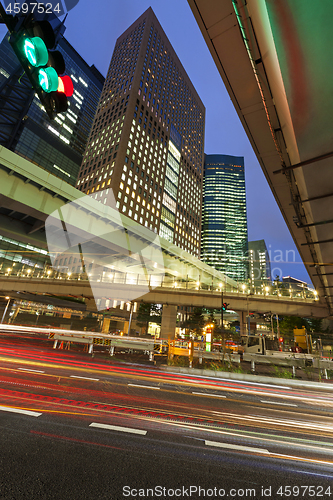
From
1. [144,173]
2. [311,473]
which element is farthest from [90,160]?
[311,473]

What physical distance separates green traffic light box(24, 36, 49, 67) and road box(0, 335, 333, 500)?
5886mm

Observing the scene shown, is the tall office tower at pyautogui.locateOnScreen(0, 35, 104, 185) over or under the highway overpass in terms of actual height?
over

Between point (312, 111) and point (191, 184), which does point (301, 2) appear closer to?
point (312, 111)

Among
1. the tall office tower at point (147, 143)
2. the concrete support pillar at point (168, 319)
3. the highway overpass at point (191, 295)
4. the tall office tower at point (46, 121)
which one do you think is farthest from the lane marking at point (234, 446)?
the tall office tower at point (147, 143)

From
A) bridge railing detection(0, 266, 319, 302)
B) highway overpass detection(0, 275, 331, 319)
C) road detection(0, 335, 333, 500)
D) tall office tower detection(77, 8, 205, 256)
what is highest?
tall office tower detection(77, 8, 205, 256)

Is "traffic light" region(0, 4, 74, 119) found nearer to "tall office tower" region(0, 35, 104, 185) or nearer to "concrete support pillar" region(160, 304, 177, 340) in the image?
"concrete support pillar" region(160, 304, 177, 340)

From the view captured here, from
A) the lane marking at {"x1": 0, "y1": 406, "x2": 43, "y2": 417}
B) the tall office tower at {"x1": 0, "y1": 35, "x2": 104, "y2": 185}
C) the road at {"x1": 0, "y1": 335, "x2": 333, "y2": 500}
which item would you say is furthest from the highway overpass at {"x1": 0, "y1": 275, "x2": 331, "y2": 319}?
the tall office tower at {"x1": 0, "y1": 35, "x2": 104, "y2": 185}

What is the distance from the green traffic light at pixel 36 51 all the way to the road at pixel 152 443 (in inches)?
232

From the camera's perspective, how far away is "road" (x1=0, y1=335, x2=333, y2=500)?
3.40 m

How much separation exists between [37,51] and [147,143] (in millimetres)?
102308

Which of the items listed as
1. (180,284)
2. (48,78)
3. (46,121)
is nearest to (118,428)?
(48,78)

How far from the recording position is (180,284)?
31922mm

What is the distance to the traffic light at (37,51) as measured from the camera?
3041 mm

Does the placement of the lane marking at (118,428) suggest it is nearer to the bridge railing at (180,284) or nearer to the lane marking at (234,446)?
the lane marking at (234,446)
